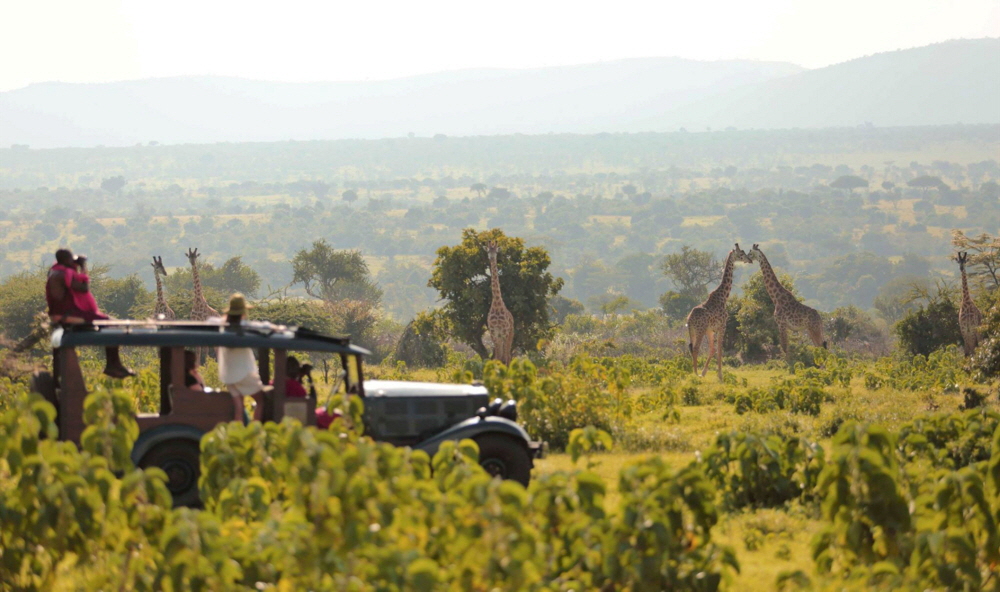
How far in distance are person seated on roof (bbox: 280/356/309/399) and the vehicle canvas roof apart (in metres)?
0.55

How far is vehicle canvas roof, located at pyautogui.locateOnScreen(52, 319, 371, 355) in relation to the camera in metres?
10.5

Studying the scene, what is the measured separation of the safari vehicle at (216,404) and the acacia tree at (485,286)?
699 inches

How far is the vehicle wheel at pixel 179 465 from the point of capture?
1057 cm

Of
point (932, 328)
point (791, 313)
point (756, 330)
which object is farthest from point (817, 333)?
point (756, 330)

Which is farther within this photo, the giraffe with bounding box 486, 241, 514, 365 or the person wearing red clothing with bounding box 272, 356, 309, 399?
the giraffe with bounding box 486, 241, 514, 365

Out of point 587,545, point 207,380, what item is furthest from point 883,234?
point 587,545

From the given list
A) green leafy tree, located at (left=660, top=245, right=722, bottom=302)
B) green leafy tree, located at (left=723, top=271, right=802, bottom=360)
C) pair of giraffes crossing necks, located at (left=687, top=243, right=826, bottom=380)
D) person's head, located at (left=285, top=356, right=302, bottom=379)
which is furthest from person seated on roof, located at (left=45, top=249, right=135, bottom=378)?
green leafy tree, located at (left=660, top=245, right=722, bottom=302)

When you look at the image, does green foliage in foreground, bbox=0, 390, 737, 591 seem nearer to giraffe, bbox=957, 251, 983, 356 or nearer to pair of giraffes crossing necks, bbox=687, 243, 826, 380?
pair of giraffes crossing necks, bbox=687, 243, 826, 380

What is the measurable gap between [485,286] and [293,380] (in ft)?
60.4

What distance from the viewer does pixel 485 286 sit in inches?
1169

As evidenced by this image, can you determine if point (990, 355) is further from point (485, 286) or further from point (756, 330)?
point (756, 330)

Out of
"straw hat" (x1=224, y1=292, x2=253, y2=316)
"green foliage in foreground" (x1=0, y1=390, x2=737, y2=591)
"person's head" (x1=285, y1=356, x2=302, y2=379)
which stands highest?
"straw hat" (x1=224, y1=292, x2=253, y2=316)

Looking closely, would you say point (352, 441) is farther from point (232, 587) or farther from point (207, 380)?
point (207, 380)

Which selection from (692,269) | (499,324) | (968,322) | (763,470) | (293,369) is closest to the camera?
(763,470)
